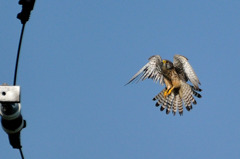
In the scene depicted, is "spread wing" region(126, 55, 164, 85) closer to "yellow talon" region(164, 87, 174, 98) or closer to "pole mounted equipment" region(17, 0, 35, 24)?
"yellow talon" region(164, 87, 174, 98)

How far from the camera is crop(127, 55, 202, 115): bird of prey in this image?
1177 cm

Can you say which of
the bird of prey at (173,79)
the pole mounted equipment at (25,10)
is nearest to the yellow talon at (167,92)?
the bird of prey at (173,79)

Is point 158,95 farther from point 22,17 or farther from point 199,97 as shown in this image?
point 22,17

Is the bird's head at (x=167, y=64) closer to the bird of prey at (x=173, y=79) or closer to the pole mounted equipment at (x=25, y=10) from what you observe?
the bird of prey at (x=173, y=79)

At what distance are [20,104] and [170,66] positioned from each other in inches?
331

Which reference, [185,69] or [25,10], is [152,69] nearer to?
[185,69]

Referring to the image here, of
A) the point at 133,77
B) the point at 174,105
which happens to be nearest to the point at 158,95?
the point at 174,105

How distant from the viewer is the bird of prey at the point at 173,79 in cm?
1177

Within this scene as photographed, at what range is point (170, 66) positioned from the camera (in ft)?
39.3

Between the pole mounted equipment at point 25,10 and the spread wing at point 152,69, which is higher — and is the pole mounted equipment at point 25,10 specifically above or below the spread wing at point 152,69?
below

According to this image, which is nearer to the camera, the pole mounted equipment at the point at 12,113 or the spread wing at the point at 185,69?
the pole mounted equipment at the point at 12,113

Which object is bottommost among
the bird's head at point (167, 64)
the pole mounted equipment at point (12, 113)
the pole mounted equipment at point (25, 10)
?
the pole mounted equipment at point (12, 113)

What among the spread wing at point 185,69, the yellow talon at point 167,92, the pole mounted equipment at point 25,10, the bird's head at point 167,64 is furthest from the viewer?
the yellow talon at point 167,92

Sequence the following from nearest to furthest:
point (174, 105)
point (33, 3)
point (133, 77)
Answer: point (33, 3) < point (133, 77) < point (174, 105)
